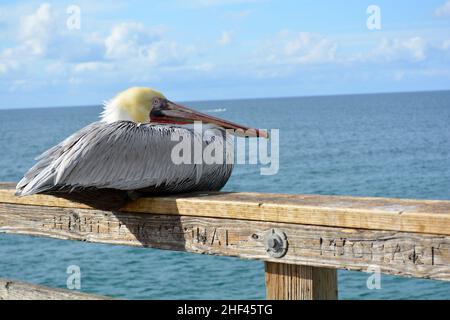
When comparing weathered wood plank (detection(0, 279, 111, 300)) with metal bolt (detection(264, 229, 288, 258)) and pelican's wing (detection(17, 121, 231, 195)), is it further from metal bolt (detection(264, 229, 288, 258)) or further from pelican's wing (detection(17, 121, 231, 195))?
metal bolt (detection(264, 229, 288, 258))

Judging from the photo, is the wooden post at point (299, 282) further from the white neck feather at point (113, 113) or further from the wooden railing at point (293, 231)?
the white neck feather at point (113, 113)

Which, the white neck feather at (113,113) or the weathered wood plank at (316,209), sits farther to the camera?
the white neck feather at (113,113)

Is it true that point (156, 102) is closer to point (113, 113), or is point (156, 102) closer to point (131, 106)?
point (131, 106)

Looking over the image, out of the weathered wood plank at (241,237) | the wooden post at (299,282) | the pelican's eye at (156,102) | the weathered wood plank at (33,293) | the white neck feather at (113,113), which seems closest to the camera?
the weathered wood plank at (241,237)

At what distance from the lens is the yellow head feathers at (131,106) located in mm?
A: 3997

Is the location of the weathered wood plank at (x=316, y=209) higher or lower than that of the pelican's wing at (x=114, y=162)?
lower

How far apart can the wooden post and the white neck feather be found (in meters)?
1.82

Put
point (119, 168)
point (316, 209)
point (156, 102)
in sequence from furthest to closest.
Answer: point (156, 102) < point (119, 168) < point (316, 209)

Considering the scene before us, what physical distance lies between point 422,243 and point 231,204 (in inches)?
25.8

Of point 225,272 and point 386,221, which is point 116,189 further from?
point 225,272

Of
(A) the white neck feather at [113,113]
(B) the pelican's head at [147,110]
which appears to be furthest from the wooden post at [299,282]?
(A) the white neck feather at [113,113]

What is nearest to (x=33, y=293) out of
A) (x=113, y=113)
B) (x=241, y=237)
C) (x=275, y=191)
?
(x=241, y=237)

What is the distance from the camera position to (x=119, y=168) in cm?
281

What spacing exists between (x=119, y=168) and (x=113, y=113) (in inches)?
48.4
